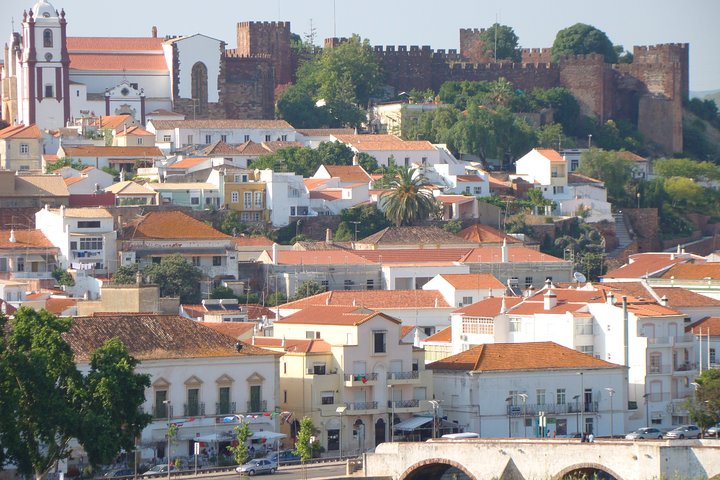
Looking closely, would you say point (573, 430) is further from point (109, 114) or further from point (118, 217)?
point (109, 114)

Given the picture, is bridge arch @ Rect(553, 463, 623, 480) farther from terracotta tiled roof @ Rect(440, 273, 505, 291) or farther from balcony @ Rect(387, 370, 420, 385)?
terracotta tiled roof @ Rect(440, 273, 505, 291)

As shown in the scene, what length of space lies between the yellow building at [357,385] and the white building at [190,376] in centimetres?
170

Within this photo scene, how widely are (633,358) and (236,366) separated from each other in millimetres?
13828

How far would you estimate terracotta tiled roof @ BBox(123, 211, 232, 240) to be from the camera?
91.4 m

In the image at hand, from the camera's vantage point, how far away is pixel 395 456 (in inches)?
2336

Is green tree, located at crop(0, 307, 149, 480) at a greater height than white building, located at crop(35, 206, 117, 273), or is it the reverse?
white building, located at crop(35, 206, 117, 273)

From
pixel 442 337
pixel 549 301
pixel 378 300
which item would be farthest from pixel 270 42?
pixel 549 301

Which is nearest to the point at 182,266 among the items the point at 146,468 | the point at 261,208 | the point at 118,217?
the point at 118,217

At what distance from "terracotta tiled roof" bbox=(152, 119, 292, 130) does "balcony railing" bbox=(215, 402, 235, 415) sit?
49.3 meters

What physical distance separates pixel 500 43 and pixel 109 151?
3772cm

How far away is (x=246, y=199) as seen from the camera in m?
101

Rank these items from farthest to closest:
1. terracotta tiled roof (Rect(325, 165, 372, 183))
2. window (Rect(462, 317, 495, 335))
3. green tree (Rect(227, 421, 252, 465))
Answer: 1. terracotta tiled roof (Rect(325, 165, 372, 183))
2. window (Rect(462, 317, 495, 335))
3. green tree (Rect(227, 421, 252, 465))

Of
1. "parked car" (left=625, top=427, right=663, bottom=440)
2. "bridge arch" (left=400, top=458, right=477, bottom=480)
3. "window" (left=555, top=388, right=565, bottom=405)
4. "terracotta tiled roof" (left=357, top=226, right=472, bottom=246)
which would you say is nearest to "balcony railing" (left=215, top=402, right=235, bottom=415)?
"bridge arch" (left=400, top=458, right=477, bottom=480)

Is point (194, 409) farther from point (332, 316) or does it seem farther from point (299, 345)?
point (332, 316)
